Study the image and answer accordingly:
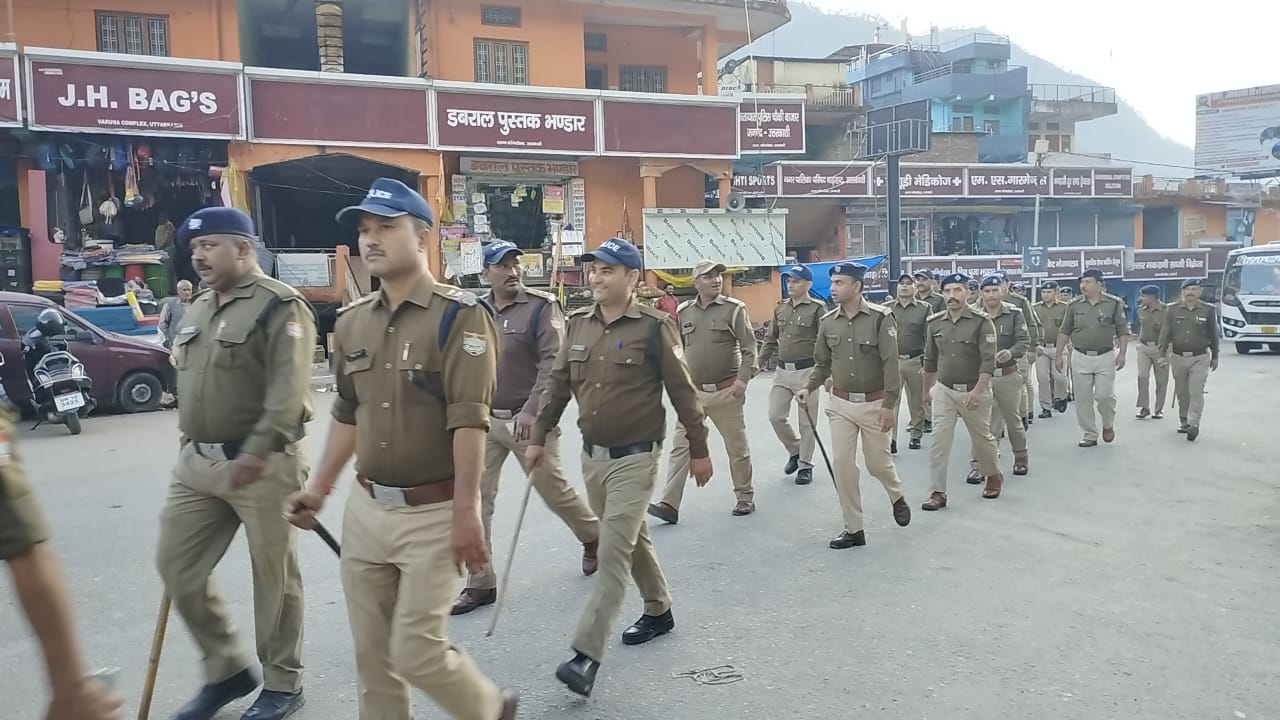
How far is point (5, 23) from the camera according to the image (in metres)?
17.0

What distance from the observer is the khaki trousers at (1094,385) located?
422 inches

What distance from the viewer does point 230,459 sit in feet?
12.2

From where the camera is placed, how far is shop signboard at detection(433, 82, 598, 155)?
18.8m

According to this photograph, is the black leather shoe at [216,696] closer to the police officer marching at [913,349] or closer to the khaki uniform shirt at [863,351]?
the khaki uniform shirt at [863,351]

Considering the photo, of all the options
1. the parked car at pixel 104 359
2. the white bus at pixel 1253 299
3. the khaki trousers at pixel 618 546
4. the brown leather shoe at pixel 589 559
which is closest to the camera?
the khaki trousers at pixel 618 546

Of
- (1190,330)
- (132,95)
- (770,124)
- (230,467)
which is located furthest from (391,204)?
(770,124)

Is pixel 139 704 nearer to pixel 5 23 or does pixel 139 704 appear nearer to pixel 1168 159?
pixel 5 23

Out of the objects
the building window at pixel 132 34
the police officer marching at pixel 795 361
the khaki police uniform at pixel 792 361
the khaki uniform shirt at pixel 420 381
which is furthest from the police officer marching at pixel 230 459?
the building window at pixel 132 34

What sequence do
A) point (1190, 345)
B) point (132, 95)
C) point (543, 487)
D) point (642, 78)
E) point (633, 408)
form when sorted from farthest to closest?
point (642, 78) < point (132, 95) < point (1190, 345) < point (543, 487) < point (633, 408)

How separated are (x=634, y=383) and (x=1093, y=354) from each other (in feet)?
27.1

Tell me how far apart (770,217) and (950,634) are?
18688 millimetres

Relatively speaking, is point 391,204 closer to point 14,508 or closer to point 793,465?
point 14,508

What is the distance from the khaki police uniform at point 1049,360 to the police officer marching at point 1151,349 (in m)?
1.02

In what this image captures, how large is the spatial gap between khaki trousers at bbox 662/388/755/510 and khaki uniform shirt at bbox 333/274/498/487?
13.0 feet
